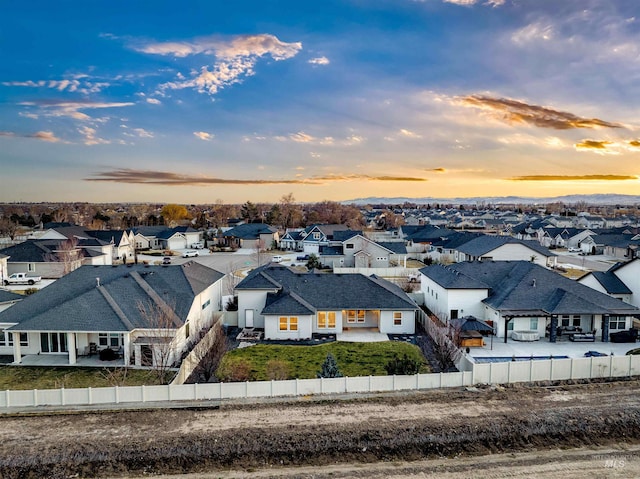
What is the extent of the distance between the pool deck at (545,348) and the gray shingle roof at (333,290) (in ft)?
19.1

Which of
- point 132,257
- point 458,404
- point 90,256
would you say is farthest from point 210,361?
point 132,257

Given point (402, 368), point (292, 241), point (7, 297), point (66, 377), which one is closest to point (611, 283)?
point (402, 368)

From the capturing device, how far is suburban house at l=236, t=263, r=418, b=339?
29672mm

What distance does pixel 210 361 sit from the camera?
77.0 feet

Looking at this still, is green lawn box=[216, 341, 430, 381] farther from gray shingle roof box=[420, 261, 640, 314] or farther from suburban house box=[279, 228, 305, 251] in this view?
suburban house box=[279, 228, 305, 251]

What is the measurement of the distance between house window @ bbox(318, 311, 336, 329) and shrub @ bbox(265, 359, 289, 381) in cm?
626

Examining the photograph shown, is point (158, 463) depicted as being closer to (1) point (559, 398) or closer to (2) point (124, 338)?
(2) point (124, 338)

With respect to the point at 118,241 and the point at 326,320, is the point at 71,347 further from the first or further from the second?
the point at 118,241

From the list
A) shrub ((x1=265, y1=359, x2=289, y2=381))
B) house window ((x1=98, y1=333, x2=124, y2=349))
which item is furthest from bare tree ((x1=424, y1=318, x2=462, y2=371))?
house window ((x1=98, y1=333, x2=124, y2=349))

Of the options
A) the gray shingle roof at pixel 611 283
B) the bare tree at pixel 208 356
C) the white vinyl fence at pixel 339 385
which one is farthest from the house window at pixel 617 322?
the bare tree at pixel 208 356

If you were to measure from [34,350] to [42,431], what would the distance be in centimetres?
1061

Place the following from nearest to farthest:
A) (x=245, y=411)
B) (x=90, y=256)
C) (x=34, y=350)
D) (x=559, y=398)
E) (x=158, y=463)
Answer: (x=158, y=463)
(x=245, y=411)
(x=559, y=398)
(x=34, y=350)
(x=90, y=256)

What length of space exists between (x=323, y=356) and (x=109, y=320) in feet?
40.9

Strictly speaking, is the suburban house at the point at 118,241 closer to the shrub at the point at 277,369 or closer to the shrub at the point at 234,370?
the shrub at the point at 234,370
